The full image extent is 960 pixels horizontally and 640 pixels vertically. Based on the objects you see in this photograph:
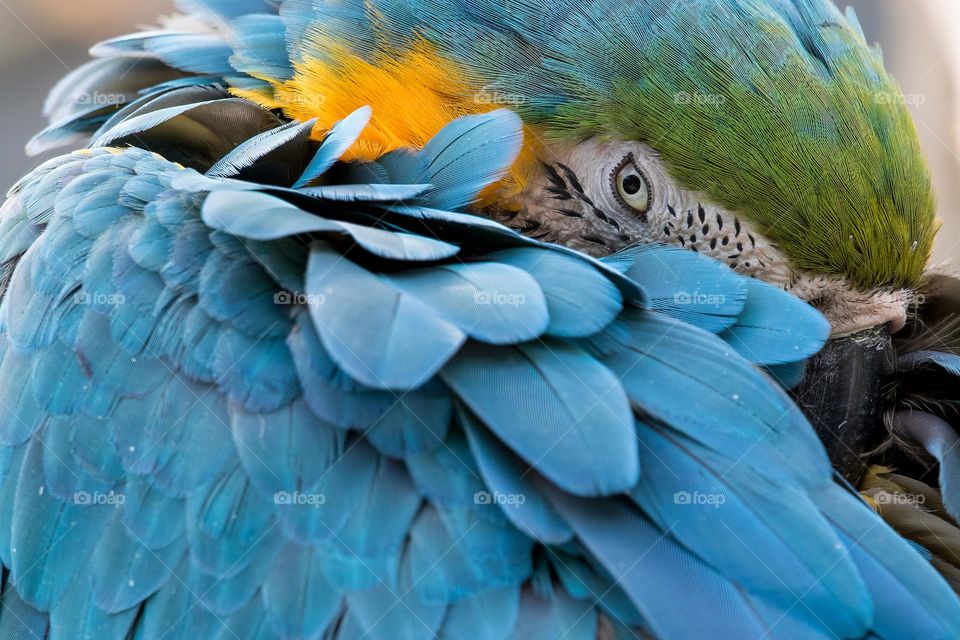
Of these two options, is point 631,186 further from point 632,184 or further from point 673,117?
point 673,117

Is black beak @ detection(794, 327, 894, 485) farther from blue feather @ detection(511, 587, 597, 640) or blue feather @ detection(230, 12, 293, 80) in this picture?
blue feather @ detection(230, 12, 293, 80)

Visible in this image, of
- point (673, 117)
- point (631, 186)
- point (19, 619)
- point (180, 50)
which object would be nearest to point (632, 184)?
point (631, 186)

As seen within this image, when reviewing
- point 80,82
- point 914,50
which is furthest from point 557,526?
point 914,50

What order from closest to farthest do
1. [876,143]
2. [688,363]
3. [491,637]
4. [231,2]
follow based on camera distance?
1. [491,637]
2. [688,363]
3. [876,143]
4. [231,2]

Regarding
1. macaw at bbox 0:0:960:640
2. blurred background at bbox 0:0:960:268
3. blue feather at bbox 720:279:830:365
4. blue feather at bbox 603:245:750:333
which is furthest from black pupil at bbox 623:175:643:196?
blurred background at bbox 0:0:960:268

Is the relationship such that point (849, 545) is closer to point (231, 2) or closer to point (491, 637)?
point (491, 637)

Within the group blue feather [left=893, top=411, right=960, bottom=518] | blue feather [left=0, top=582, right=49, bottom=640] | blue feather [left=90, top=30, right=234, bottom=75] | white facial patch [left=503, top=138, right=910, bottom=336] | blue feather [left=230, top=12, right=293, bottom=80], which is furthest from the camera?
blue feather [left=90, top=30, right=234, bottom=75]

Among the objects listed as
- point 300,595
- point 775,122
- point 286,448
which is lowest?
point 300,595
